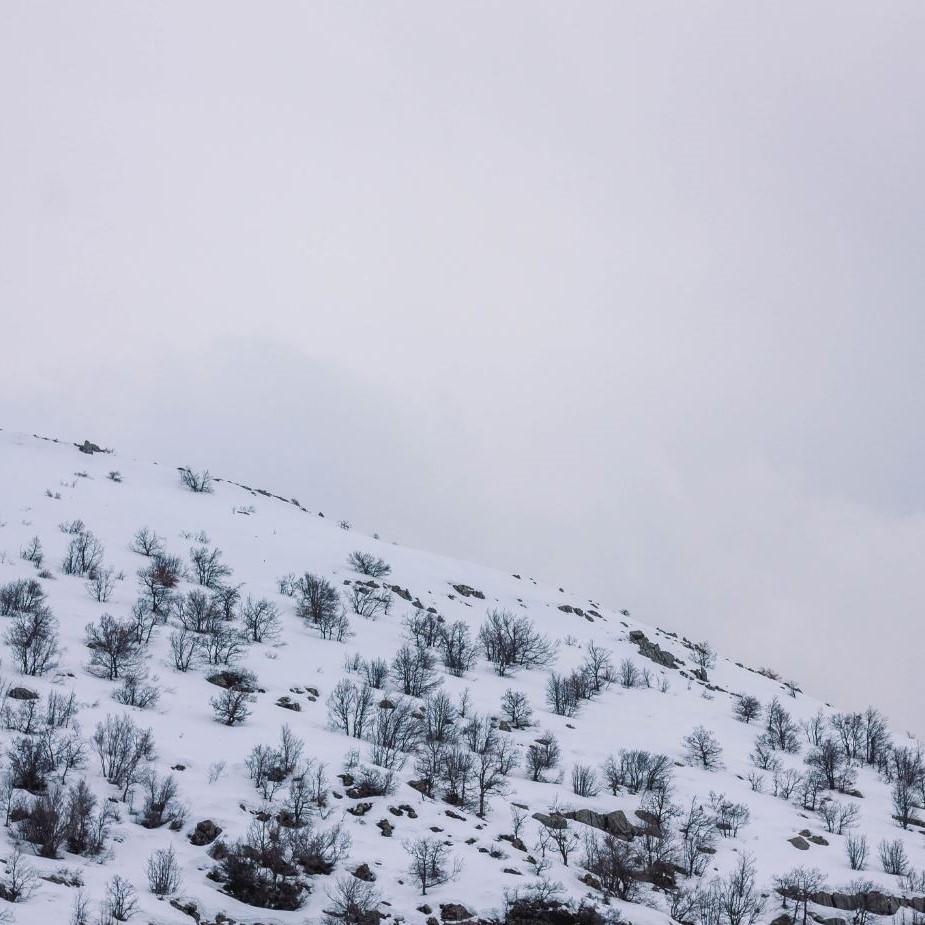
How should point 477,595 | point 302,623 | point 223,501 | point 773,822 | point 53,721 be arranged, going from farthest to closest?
point 223,501 < point 477,595 < point 302,623 < point 773,822 < point 53,721

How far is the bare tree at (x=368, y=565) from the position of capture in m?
54.0

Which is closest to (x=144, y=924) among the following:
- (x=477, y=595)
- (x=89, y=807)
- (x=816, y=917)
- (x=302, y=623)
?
(x=89, y=807)

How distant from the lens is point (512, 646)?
150ft

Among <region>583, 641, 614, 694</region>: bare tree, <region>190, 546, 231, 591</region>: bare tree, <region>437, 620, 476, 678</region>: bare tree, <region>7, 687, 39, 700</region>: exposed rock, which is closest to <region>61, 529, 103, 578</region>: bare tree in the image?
<region>190, 546, 231, 591</region>: bare tree

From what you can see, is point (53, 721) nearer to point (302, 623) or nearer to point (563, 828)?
point (563, 828)

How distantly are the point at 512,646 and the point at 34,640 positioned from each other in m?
29.0

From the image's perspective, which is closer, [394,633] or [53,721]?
[53,721]

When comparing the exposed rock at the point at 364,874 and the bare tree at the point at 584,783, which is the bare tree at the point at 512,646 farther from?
the exposed rock at the point at 364,874

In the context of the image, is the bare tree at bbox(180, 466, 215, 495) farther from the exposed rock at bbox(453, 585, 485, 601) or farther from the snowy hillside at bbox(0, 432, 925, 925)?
the exposed rock at bbox(453, 585, 485, 601)

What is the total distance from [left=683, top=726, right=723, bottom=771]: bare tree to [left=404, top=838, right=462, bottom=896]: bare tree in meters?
20.4

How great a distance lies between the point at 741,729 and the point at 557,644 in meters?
13.7

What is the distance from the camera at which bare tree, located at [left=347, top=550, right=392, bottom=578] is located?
54.0 m

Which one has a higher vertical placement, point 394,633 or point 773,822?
point 394,633

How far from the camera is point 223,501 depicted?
209 ft
